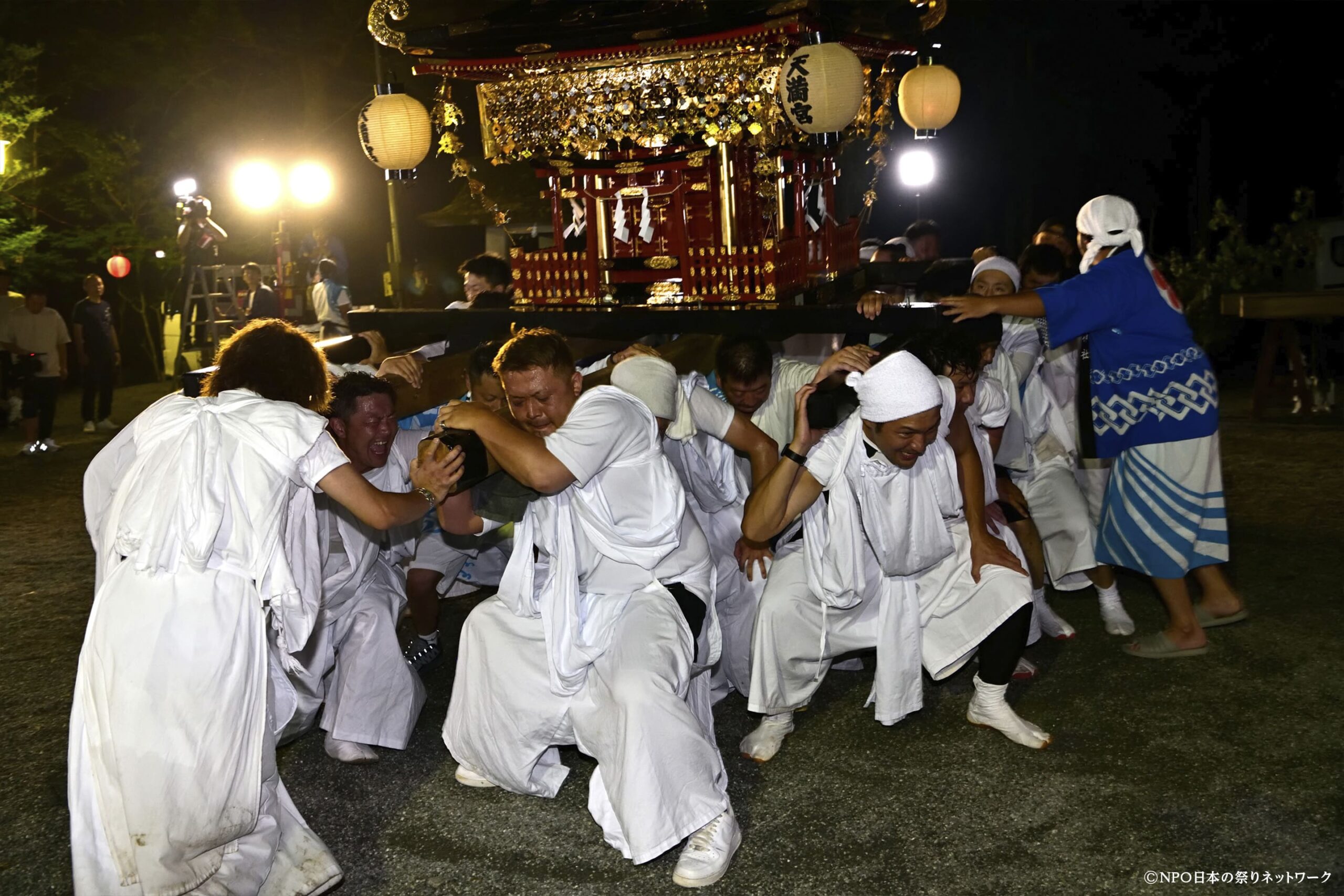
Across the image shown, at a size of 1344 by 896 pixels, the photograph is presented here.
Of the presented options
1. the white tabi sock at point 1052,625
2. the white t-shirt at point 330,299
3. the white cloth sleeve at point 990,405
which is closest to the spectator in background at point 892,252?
the white cloth sleeve at point 990,405

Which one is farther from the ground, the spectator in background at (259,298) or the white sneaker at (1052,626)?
the spectator in background at (259,298)

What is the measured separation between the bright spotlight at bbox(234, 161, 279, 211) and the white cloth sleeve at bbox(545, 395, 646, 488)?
12.6 metres

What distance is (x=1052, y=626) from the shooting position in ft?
15.0

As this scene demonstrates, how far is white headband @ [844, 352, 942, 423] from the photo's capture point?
3451 millimetres

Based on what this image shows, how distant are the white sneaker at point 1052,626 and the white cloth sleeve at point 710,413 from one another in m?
1.50

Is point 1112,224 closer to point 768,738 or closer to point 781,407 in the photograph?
point 781,407

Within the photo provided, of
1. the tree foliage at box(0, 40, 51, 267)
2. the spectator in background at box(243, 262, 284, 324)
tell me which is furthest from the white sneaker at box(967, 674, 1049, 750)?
the tree foliage at box(0, 40, 51, 267)

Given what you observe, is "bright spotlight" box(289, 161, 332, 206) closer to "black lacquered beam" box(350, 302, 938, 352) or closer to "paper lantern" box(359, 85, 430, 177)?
"paper lantern" box(359, 85, 430, 177)

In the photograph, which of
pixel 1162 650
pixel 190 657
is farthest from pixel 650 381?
pixel 1162 650

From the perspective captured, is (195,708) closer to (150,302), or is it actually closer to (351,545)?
(351,545)

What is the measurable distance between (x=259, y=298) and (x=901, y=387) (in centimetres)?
1163

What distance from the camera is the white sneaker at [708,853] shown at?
2953 mm

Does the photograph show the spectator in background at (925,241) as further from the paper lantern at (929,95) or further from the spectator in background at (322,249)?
the spectator in background at (322,249)

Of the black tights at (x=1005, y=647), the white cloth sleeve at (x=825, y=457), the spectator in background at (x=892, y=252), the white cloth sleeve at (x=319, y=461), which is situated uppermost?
the spectator in background at (x=892, y=252)
